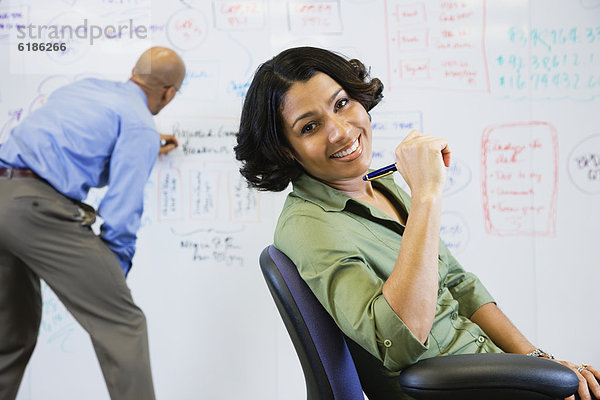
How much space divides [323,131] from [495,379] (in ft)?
Result: 1.95

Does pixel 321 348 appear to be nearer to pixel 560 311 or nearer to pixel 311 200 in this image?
pixel 311 200

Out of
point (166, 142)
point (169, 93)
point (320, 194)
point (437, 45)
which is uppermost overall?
point (437, 45)

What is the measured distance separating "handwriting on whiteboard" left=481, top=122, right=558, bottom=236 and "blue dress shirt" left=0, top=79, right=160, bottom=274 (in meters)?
1.38

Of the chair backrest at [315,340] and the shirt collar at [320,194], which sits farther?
the shirt collar at [320,194]

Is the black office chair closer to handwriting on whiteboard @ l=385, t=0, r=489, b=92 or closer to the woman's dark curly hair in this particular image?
the woman's dark curly hair

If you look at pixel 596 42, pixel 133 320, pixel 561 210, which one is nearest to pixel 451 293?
pixel 133 320

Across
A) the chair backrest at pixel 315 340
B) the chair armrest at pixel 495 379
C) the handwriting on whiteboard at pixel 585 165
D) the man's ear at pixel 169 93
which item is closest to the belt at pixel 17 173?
the man's ear at pixel 169 93

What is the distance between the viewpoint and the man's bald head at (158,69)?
2211 mm

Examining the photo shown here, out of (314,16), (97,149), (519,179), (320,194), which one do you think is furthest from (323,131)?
(519,179)

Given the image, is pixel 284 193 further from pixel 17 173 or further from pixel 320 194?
pixel 320 194

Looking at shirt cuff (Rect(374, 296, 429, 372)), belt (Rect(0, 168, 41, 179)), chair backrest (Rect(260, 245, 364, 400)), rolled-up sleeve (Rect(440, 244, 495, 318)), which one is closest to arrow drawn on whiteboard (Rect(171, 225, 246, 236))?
belt (Rect(0, 168, 41, 179))

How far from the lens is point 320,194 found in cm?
116

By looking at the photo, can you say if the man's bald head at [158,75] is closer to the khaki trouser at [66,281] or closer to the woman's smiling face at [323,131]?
the khaki trouser at [66,281]

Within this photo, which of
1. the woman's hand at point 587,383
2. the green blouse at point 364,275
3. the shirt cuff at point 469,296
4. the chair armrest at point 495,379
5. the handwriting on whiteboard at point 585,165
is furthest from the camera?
the handwriting on whiteboard at point 585,165
